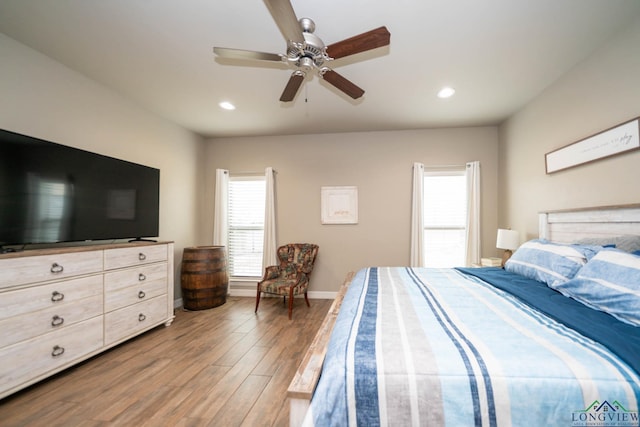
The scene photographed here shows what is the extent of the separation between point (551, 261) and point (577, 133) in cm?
136

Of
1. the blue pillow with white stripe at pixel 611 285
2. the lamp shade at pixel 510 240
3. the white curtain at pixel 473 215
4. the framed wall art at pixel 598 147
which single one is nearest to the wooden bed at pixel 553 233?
the lamp shade at pixel 510 240

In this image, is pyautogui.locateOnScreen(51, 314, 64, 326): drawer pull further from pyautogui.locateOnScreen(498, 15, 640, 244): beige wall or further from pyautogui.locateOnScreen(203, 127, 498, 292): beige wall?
pyautogui.locateOnScreen(498, 15, 640, 244): beige wall

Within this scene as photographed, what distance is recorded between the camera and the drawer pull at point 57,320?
193 cm

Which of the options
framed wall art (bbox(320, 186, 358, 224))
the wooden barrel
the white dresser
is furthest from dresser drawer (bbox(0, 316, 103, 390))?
framed wall art (bbox(320, 186, 358, 224))

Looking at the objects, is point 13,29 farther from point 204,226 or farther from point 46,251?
point 204,226

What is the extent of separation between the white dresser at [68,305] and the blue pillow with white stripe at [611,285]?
3468 mm

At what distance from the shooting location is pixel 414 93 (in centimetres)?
295

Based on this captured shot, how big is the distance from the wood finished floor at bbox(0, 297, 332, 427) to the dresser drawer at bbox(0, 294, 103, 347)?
1.36ft

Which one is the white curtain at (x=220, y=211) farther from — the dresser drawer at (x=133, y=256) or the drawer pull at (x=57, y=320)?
the drawer pull at (x=57, y=320)

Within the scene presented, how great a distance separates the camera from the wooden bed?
0.92m

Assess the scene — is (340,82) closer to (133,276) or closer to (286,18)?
(286,18)

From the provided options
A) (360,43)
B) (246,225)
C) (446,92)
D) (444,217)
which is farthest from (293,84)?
(444,217)

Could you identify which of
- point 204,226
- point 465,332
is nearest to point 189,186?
point 204,226

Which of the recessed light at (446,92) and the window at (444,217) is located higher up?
the recessed light at (446,92)
